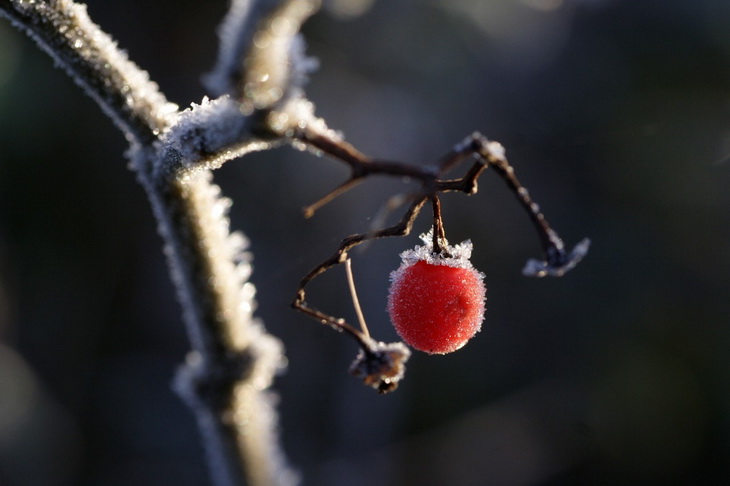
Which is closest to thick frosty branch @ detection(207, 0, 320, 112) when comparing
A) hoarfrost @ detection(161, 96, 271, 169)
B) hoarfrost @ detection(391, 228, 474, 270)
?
hoarfrost @ detection(161, 96, 271, 169)

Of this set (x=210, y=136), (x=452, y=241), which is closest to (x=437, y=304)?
(x=210, y=136)

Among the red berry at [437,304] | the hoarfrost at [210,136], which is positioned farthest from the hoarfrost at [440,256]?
the hoarfrost at [210,136]

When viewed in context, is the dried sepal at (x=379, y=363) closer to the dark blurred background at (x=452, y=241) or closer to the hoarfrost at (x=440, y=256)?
the hoarfrost at (x=440, y=256)

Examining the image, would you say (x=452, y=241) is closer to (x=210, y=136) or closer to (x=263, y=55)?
(x=210, y=136)

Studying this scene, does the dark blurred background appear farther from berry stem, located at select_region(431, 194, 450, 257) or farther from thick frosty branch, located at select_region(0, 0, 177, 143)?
thick frosty branch, located at select_region(0, 0, 177, 143)

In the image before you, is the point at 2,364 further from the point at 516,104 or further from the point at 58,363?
the point at 516,104

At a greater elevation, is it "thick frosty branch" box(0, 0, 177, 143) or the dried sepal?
"thick frosty branch" box(0, 0, 177, 143)
